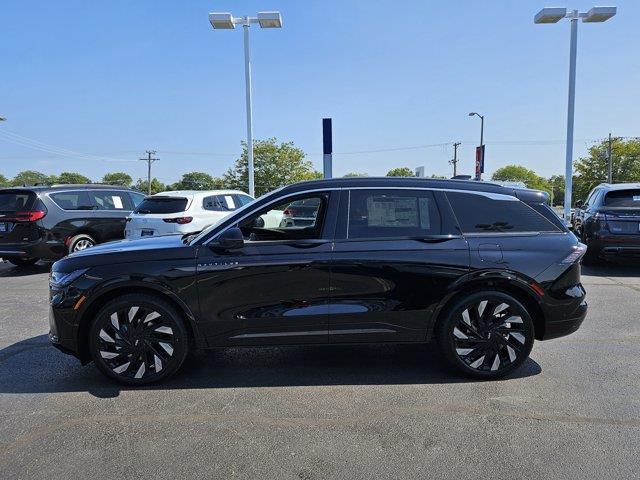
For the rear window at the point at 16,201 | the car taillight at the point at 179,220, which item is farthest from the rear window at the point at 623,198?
the rear window at the point at 16,201

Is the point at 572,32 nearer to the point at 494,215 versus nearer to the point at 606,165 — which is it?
the point at 494,215

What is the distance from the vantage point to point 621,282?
8.40 meters

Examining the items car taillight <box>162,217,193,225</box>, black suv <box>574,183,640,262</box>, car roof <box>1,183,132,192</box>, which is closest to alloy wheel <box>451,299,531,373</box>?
black suv <box>574,183,640,262</box>

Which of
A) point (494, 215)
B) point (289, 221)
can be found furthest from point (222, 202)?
point (494, 215)

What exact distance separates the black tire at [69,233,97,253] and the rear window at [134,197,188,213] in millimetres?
1534

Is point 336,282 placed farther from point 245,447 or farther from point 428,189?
point 245,447

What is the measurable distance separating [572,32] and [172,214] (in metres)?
15.0

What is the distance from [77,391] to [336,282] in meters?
2.30

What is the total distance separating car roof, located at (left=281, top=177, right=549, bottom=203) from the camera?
421 centimetres

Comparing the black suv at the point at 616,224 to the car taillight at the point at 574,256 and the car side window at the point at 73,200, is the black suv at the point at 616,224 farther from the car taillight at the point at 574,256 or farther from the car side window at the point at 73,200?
the car side window at the point at 73,200

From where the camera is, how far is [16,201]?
946 cm

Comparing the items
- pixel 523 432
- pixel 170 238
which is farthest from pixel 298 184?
pixel 523 432

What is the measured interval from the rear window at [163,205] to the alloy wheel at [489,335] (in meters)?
6.67

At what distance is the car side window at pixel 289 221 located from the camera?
4168 millimetres
